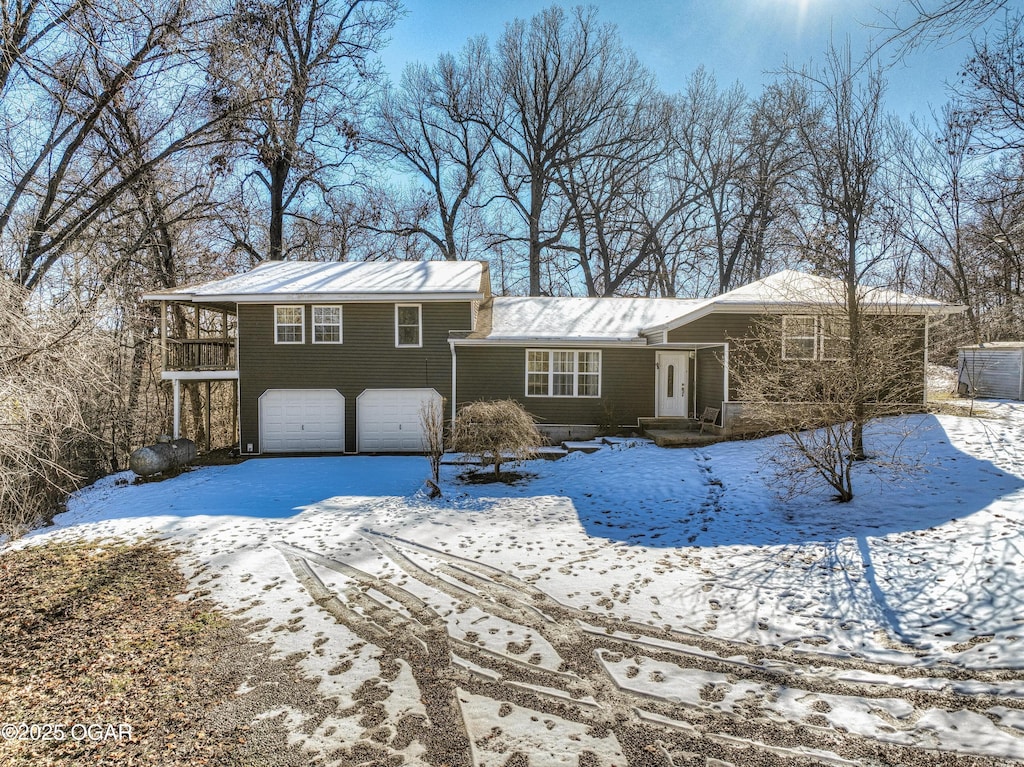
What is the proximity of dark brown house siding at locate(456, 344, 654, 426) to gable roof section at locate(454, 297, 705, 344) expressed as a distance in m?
0.51

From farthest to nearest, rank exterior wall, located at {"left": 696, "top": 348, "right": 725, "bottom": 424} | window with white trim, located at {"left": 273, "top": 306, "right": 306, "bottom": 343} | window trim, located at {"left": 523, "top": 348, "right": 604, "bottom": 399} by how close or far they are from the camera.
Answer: window trim, located at {"left": 523, "top": 348, "right": 604, "bottom": 399}, window with white trim, located at {"left": 273, "top": 306, "right": 306, "bottom": 343}, exterior wall, located at {"left": 696, "top": 348, "right": 725, "bottom": 424}

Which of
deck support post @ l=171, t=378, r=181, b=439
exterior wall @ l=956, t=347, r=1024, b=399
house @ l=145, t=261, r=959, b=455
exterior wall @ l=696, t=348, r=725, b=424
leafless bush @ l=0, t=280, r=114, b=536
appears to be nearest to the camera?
leafless bush @ l=0, t=280, r=114, b=536

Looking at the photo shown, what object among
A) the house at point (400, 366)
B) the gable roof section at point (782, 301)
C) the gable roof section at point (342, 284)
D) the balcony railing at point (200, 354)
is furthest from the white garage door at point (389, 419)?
the gable roof section at point (782, 301)

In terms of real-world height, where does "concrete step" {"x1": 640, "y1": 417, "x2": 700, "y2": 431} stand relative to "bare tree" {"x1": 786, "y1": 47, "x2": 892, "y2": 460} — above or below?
below

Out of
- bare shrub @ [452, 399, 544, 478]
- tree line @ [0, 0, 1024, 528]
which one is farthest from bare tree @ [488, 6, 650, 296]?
bare shrub @ [452, 399, 544, 478]

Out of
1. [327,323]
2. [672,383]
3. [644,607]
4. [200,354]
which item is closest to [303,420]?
[327,323]

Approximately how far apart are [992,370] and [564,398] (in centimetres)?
1239

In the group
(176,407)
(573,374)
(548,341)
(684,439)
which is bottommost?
(684,439)

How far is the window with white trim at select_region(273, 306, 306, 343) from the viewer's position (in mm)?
15508

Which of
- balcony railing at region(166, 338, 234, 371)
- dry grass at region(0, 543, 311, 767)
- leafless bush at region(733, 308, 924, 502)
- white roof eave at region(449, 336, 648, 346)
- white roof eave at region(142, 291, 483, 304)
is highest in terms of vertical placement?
white roof eave at region(142, 291, 483, 304)

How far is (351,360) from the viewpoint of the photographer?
15453 millimetres

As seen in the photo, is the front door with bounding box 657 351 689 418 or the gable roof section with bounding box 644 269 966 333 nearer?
the gable roof section with bounding box 644 269 966 333

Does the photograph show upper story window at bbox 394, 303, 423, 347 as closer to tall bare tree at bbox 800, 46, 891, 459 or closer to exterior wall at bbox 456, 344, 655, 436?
exterior wall at bbox 456, 344, 655, 436

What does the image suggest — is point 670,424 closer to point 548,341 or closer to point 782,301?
point 548,341
